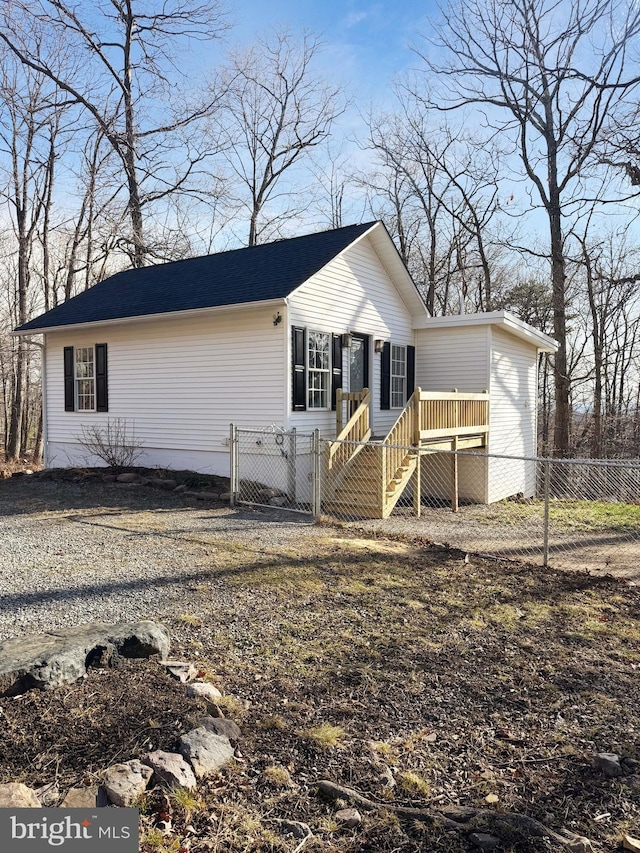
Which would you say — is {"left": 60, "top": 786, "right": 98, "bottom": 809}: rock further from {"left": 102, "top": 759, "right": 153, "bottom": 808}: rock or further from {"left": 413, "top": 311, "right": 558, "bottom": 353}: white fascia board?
{"left": 413, "top": 311, "right": 558, "bottom": 353}: white fascia board

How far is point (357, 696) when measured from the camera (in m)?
3.53

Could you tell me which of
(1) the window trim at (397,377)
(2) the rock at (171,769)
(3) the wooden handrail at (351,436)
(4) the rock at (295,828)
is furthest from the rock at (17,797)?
(1) the window trim at (397,377)

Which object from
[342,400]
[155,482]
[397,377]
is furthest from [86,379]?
[397,377]

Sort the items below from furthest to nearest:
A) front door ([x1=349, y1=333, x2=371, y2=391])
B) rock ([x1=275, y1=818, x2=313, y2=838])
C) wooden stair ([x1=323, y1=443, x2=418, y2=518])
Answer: front door ([x1=349, y1=333, x2=371, y2=391]), wooden stair ([x1=323, y1=443, x2=418, y2=518]), rock ([x1=275, y1=818, x2=313, y2=838])

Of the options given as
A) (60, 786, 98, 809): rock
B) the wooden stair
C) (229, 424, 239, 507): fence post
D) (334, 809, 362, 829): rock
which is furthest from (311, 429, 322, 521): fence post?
(60, 786, 98, 809): rock

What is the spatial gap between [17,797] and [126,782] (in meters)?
0.40

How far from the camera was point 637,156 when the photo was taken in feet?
42.0

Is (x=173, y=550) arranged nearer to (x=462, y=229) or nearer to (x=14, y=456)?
(x=14, y=456)

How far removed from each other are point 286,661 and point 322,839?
1.68 m

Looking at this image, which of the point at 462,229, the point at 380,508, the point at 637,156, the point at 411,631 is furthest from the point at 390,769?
the point at 462,229

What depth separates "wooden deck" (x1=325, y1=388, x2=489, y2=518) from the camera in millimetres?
10031

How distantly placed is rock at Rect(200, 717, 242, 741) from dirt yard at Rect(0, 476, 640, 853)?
0.28 ft

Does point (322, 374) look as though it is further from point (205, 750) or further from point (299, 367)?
point (205, 750)

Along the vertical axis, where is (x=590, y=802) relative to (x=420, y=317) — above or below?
below
